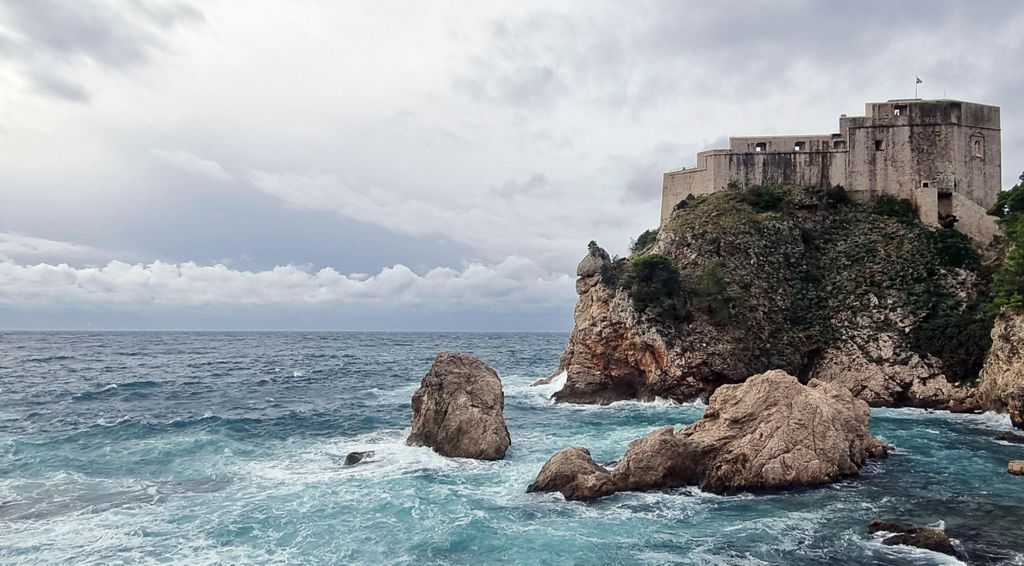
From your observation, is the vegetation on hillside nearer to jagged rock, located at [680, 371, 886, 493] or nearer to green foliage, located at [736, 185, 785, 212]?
green foliage, located at [736, 185, 785, 212]

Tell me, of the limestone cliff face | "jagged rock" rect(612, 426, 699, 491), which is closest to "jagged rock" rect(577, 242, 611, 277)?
the limestone cliff face

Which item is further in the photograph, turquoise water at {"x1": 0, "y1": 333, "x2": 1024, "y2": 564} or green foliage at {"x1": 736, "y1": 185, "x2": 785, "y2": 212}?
green foliage at {"x1": 736, "y1": 185, "x2": 785, "y2": 212}

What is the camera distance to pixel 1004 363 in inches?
1092

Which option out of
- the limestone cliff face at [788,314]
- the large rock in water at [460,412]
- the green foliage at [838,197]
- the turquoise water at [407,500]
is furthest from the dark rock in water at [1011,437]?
the green foliage at [838,197]

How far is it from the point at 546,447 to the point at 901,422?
15.7m

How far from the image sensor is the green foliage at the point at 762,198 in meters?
42.0

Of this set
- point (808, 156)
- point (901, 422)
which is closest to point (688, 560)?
point (901, 422)

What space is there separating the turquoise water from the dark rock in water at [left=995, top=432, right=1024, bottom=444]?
0.58 m

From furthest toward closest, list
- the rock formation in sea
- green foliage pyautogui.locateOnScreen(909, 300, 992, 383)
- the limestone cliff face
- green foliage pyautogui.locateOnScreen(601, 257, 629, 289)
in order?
green foliage pyautogui.locateOnScreen(601, 257, 629, 289), the limestone cliff face, green foliage pyautogui.locateOnScreen(909, 300, 992, 383), the rock formation in sea

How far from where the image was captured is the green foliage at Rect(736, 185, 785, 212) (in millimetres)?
42000

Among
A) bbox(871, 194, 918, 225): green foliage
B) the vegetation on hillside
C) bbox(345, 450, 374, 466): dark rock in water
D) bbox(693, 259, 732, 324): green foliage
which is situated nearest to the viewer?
bbox(345, 450, 374, 466): dark rock in water

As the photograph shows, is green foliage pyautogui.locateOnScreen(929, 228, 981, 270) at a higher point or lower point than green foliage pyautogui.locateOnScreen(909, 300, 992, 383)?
higher

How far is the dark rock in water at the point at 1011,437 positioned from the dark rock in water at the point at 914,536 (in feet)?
38.8

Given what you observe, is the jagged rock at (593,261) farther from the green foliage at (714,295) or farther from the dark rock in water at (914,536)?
the dark rock in water at (914,536)
